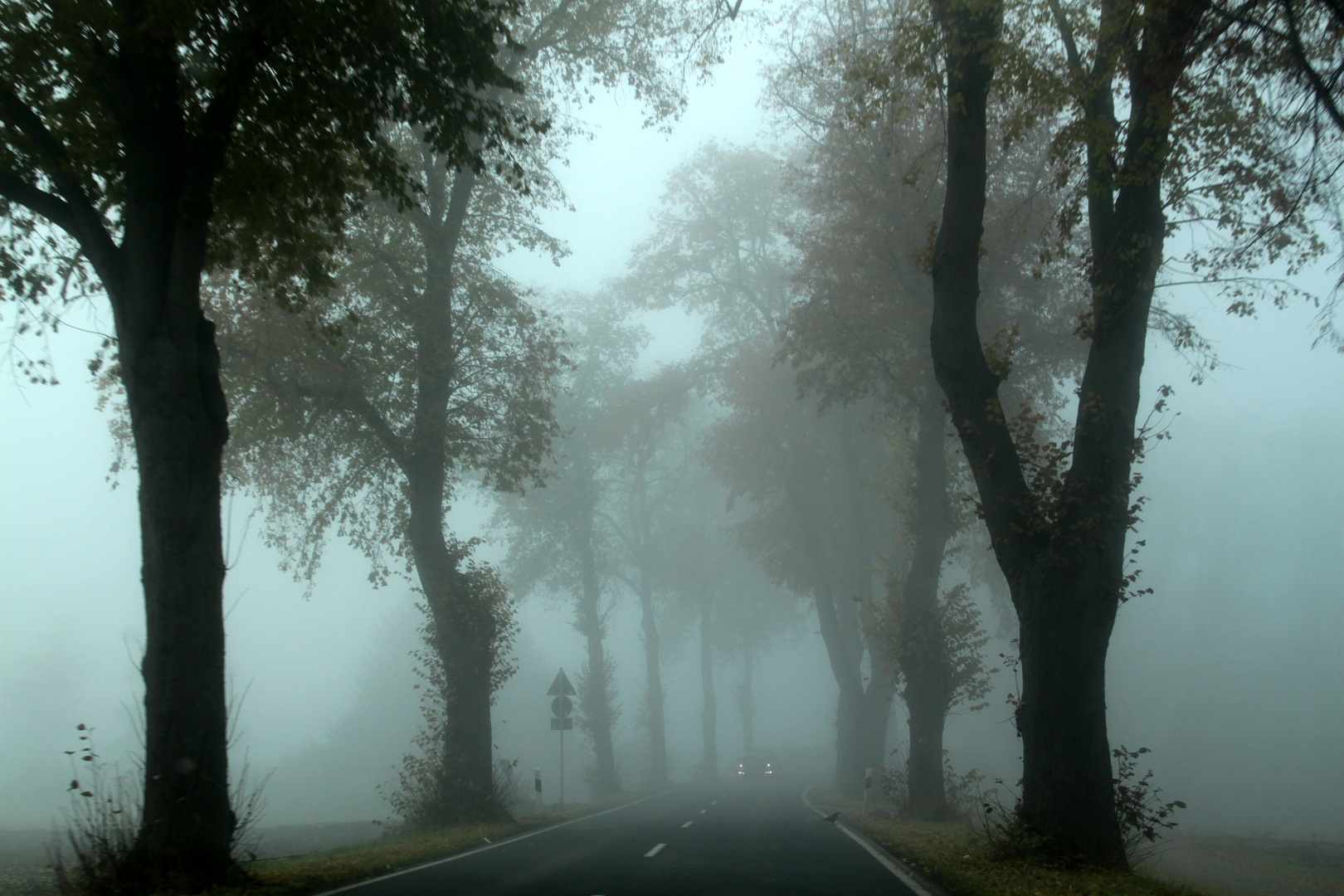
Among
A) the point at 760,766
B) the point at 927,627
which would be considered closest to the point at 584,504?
the point at 927,627

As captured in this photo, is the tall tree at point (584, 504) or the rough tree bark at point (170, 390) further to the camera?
the tall tree at point (584, 504)

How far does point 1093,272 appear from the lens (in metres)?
9.55

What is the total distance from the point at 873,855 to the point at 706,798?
17127 mm

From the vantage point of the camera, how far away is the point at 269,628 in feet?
318

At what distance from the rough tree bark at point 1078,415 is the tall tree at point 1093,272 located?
0.06 ft

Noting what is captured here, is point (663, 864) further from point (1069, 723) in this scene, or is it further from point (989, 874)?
point (1069, 723)

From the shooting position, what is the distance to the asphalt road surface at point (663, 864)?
761cm

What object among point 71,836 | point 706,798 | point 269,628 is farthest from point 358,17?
point 269,628

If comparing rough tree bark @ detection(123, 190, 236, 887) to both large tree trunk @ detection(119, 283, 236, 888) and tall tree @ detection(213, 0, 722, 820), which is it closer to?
large tree trunk @ detection(119, 283, 236, 888)

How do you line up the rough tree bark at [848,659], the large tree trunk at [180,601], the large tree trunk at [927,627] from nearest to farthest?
the large tree trunk at [180,601], the large tree trunk at [927,627], the rough tree bark at [848,659]

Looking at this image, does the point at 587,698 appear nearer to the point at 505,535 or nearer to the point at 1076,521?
the point at 505,535

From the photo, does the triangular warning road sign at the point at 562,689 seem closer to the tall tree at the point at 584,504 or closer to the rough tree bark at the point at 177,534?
the tall tree at the point at 584,504

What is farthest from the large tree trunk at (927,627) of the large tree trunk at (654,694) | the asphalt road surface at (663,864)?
the large tree trunk at (654,694)

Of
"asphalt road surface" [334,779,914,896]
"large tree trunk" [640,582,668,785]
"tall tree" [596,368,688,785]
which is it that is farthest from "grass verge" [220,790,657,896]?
"large tree trunk" [640,582,668,785]
